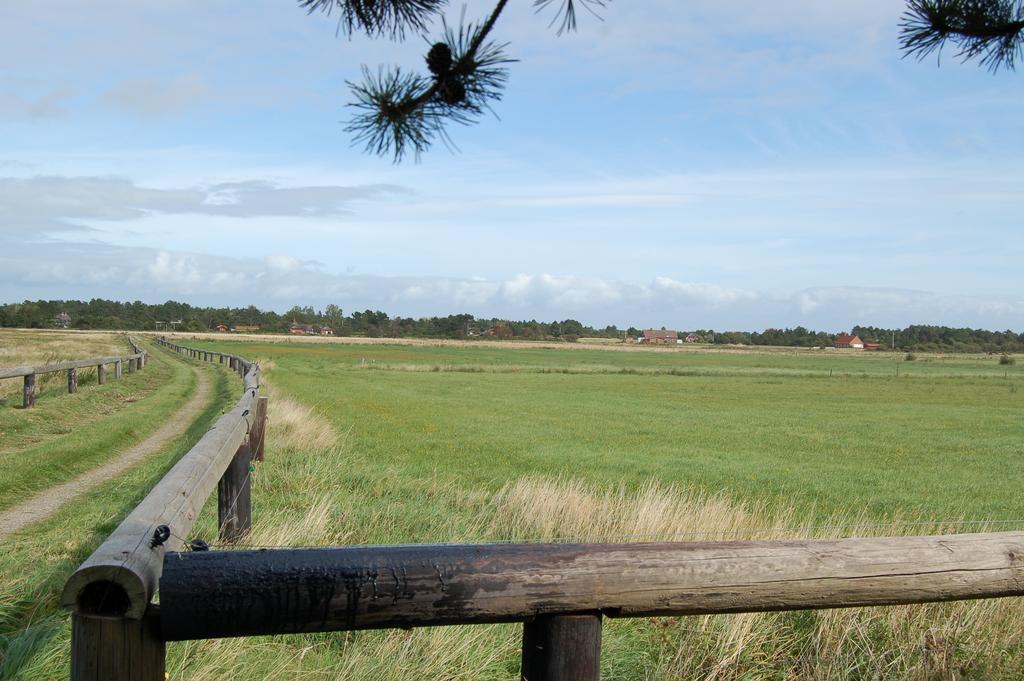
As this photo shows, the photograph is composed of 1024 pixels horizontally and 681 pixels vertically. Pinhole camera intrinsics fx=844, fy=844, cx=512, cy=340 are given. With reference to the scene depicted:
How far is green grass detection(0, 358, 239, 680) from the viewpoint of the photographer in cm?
304

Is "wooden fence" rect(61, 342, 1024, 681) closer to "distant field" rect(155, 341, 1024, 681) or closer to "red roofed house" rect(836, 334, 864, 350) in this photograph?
"distant field" rect(155, 341, 1024, 681)

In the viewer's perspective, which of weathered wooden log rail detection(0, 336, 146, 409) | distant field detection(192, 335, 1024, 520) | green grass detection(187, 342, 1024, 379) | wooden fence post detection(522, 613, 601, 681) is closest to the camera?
wooden fence post detection(522, 613, 601, 681)

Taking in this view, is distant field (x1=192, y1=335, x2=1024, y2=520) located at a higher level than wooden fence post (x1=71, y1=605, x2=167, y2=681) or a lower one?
lower

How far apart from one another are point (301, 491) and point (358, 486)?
1255mm

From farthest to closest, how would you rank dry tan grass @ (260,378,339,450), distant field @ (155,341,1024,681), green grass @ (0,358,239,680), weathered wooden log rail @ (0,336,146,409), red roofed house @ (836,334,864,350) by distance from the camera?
red roofed house @ (836,334,864,350), weathered wooden log rail @ (0,336,146,409), dry tan grass @ (260,378,339,450), distant field @ (155,341,1024,681), green grass @ (0,358,239,680)

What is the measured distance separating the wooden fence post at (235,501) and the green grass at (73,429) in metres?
3.33

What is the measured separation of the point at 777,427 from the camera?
24.9 metres

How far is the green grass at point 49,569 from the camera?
3043 millimetres

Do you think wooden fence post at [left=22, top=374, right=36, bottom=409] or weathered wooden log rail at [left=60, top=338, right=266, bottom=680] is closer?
weathered wooden log rail at [left=60, top=338, right=266, bottom=680]

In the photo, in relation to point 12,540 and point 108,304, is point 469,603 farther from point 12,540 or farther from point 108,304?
point 108,304

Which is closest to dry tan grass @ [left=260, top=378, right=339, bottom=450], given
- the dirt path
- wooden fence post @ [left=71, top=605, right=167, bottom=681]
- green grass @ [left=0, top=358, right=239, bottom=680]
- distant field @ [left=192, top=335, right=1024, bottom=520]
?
distant field @ [left=192, top=335, right=1024, bottom=520]

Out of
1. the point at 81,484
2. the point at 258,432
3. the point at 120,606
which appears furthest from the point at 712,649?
the point at 81,484

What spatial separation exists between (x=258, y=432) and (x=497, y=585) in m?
6.59

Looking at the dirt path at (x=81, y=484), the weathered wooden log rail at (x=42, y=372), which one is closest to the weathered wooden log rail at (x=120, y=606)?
the dirt path at (x=81, y=484)
